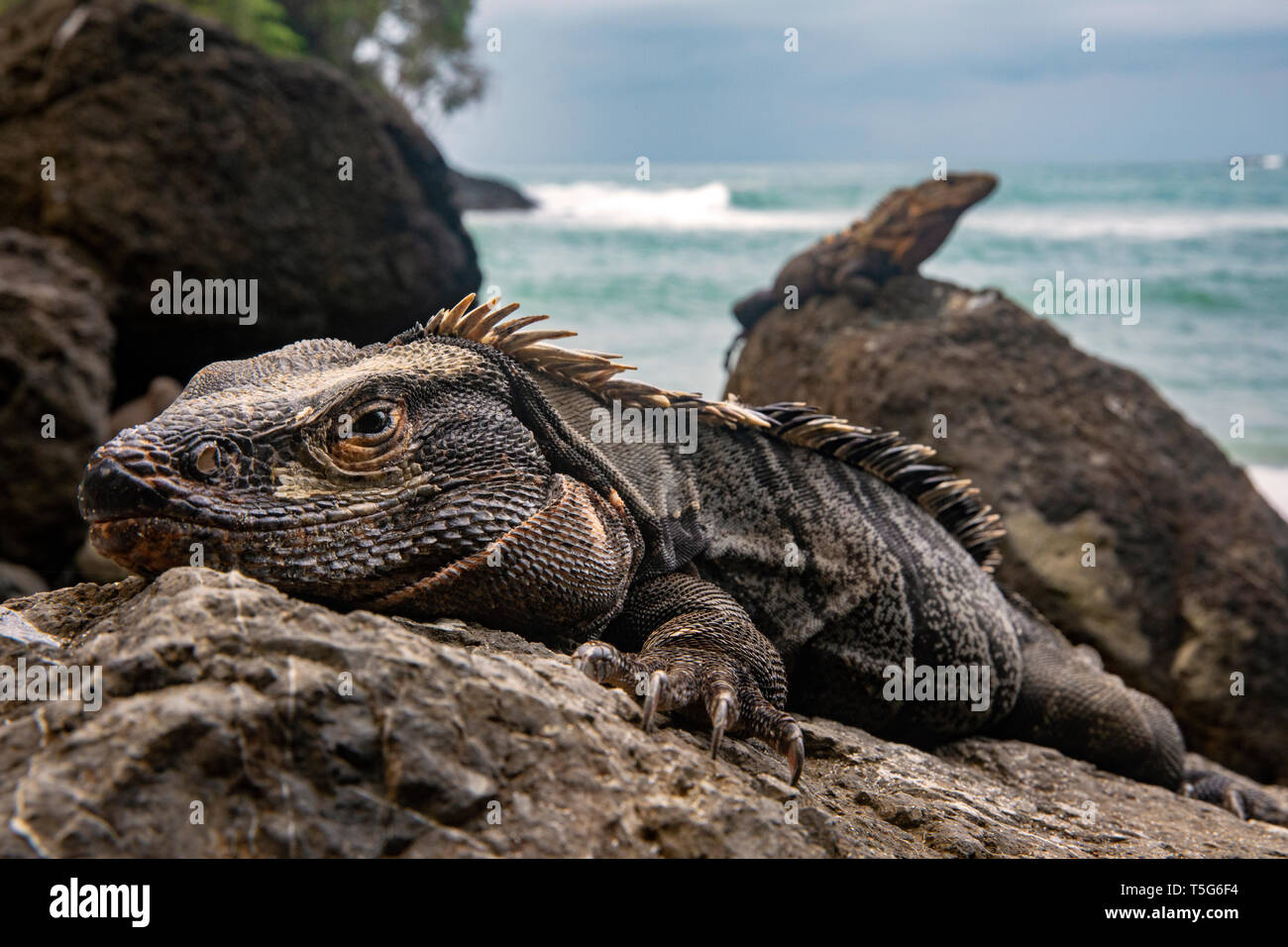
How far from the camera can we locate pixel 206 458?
2.42 metres

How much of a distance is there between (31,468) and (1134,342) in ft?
74.0

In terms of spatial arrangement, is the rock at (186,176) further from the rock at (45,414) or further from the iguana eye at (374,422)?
the iguana eye at (374,422)

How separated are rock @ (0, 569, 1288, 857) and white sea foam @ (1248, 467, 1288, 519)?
15.2 m

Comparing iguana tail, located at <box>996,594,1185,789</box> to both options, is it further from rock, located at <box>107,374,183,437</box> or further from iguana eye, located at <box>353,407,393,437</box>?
rock, located at <box>107,374,183,437</box>

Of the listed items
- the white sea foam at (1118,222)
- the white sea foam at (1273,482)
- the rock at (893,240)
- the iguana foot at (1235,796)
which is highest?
the white sea foam at (1118,222)

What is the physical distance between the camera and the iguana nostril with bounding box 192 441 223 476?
241 cm

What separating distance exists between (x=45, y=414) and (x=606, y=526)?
23.6 ft

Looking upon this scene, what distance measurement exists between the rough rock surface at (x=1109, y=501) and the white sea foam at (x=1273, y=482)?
7971 mm

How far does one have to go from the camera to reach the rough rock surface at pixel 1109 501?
7.30 meters

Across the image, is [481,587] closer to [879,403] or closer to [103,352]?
[879,403]

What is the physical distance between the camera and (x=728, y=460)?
3.71 meters

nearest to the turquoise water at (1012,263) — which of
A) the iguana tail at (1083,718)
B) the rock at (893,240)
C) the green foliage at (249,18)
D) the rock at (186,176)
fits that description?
the rock at (186,176)

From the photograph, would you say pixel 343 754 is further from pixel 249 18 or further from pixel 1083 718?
pixel 249 18

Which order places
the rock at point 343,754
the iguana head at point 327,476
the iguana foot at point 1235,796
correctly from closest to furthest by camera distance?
the rock at point 343,754 → the iguana head at point 327,476 → the iguana foot at point 1235,796
